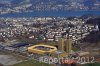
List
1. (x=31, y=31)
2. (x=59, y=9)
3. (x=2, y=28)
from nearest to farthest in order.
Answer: (x=31, y=31) < (x=2, y=28) < (x=59, y=9)

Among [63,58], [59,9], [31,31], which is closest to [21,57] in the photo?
[63,58]

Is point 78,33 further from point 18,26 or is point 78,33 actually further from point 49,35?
point 18,26

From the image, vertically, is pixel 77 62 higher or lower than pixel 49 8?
higher

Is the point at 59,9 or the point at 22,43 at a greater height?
the point at 22,43

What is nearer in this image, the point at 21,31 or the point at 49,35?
the point at 49,35

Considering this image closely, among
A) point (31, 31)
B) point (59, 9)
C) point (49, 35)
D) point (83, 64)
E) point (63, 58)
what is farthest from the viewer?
point (59, 9)

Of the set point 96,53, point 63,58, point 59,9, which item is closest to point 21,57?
point 63,58

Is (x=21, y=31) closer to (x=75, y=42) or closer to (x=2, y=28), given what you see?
(x=2, y=28)

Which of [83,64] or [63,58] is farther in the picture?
[63,58]

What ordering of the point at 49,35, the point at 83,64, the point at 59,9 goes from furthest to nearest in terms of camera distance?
the point at 59,9 < the point at 49,35 < the point at 83,64
